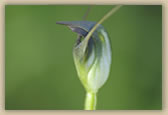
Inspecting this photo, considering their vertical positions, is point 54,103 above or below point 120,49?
below

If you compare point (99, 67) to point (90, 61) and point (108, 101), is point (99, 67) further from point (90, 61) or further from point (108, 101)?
point (108, 101)

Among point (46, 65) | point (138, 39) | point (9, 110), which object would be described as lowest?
point (9, 110)

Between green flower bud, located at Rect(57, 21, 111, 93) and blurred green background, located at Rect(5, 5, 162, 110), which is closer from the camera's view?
green flower bud, located at Rect(57, 21, 111, 93)

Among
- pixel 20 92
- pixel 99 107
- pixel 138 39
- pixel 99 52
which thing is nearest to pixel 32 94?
pixel 20 92

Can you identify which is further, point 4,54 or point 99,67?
Answer: point 4,54

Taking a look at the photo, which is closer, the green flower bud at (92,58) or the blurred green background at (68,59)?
the green flower bud at (92,58)
